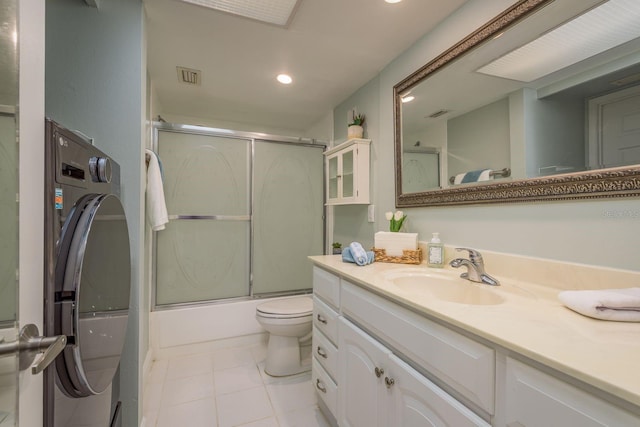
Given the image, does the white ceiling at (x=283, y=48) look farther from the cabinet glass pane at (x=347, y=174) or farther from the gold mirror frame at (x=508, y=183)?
the cabinet glass pane at (x=347, y=174)

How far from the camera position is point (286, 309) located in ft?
6.37

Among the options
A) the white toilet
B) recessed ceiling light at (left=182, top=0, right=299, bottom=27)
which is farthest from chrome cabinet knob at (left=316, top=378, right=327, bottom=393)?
recessed ceiling light at (left=182, top=0, right=299, bottom=27)

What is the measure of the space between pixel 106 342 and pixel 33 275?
419 mm

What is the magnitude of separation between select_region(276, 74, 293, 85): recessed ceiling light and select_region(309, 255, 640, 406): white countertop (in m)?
1.75

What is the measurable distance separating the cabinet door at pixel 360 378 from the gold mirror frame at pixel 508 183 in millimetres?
799

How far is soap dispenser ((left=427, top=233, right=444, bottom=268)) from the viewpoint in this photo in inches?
53.5

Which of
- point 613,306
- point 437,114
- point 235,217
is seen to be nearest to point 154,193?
point 235,217

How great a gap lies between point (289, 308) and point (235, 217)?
1.02 metres

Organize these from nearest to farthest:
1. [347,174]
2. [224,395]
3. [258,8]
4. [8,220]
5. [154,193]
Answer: [8,220] → [258,8] → [154,193] → [224,395] → [347,174]

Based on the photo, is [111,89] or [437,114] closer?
[111,89]

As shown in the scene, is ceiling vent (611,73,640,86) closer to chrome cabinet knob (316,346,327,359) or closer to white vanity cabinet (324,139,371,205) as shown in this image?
white vanity cabinet (324,139,371,205)

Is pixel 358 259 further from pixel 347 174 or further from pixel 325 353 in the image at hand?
pixel 347 174

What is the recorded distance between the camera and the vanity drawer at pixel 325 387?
4.35ft

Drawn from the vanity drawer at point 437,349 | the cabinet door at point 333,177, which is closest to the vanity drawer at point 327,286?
the vanity drawer at point 437,349
